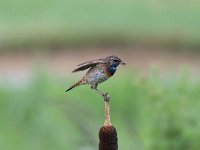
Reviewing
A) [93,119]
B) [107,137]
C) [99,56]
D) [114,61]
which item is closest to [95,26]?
[99,56]

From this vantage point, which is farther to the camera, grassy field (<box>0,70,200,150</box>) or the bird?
grassy field (<box>0,70,200,150</box>)

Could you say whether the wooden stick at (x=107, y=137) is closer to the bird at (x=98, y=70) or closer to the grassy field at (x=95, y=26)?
the bird at (x=98, y=70)

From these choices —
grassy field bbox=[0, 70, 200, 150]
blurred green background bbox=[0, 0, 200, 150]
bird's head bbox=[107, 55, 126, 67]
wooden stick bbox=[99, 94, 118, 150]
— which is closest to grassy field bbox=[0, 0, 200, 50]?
blurred green background bbox=[0, 0, 200, 150]

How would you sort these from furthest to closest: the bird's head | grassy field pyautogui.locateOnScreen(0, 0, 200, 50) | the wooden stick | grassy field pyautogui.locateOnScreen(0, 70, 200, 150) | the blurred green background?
grassy field pyautogui.locateOnScreen(0, 0, 200, 50) < the blurred green background < grassy field pyautogui.locateOnScreen(0, 70, 200, 150) < the bird's head < the wooden stick

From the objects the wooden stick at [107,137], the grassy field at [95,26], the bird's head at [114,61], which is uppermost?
the grassy field at [95,26]

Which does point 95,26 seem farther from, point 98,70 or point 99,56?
point 98,70

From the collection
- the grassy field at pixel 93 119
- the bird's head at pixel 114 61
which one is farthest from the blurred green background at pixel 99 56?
the bird's head at pixel 114 61

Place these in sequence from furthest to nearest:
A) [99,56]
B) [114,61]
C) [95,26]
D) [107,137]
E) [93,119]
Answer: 1. [95,26]
2. [99,56]
3. [93,119]
4. [114,61]
5. [107,137]

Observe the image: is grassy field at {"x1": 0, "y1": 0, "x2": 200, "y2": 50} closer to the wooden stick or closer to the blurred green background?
the blurred green background
